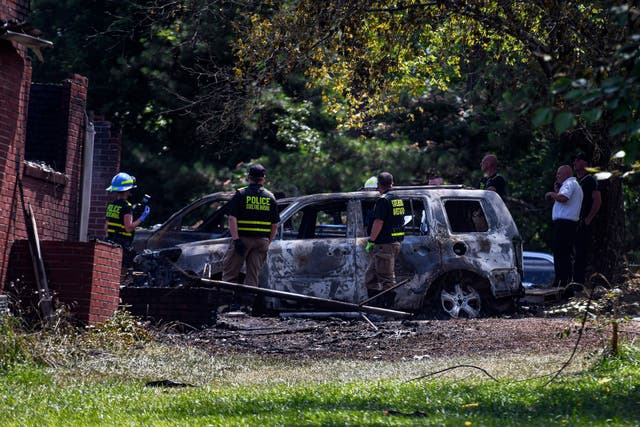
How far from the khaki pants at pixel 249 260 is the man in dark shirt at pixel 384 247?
135 cm

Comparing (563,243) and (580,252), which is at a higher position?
(563,243)

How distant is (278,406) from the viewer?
7508 millimetres

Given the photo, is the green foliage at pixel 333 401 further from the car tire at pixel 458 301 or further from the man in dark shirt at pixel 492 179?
the man in dark shirt at pixel 492 179

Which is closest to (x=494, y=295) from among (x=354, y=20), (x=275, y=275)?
(x=275, y=275)

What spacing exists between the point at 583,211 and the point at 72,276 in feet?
24.9

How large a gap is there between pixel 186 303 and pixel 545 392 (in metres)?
5.83

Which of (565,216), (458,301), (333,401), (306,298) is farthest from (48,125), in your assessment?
(333,401)

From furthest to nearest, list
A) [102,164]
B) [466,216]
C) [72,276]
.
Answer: [102,164] < [466,216] < [72,276]

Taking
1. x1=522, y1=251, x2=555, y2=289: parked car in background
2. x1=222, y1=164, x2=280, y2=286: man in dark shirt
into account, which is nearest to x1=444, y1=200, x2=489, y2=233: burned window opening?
x1=222, y1=164, x2=280, y2=286: man in dark shirt

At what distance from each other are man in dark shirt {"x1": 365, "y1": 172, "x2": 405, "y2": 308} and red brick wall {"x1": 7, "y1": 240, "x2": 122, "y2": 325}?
12.5 feet

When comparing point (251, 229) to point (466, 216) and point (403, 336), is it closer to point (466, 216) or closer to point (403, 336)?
point (403, 336)

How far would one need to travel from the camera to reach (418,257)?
48.1 ft

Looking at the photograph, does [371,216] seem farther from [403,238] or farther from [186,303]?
[186,303]

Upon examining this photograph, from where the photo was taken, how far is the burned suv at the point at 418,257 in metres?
14.5
